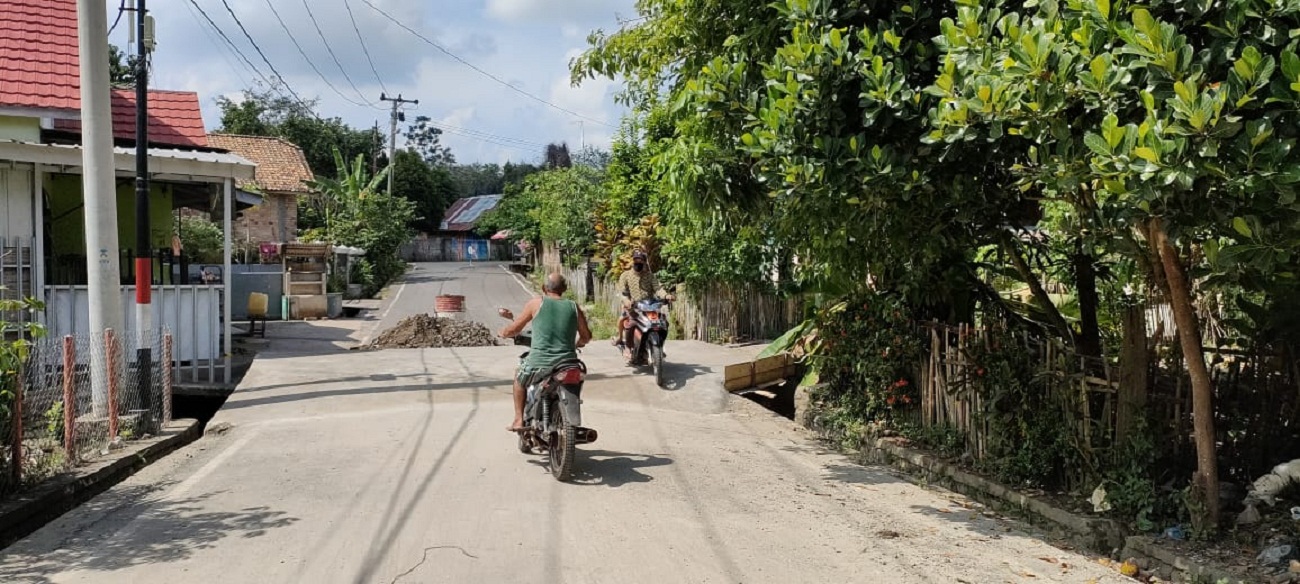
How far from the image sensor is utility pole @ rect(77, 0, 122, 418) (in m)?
7.90

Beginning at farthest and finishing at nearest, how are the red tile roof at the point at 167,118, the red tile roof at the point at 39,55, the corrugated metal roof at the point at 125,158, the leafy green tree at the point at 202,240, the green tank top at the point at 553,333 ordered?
1. the leafy green tree at the point at 202,240
2. the red tile roof at the point at 167,118
3. the red tile roof at the point at 39,55
4. the corrugated metal roof at the point at 125,158
5. the green tank top at the point at 553,333

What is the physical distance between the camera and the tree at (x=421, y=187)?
62.0 meters

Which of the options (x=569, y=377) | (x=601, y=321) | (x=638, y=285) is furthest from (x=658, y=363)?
(x=601, y=321)

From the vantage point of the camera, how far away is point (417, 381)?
11133mm

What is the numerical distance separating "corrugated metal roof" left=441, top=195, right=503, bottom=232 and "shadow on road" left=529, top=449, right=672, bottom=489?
60628 mm

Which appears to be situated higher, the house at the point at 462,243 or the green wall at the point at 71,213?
the house at the point at 462,243

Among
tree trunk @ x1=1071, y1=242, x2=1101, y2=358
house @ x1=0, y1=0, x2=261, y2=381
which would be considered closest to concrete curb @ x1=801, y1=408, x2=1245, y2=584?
tree trunk @ x1=1071, y1=242, x2=1101, y2=358

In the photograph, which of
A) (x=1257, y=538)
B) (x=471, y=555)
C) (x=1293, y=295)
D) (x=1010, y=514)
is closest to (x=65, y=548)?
(x=471, y=555)

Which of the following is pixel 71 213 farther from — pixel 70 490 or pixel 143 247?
pixel 70 490

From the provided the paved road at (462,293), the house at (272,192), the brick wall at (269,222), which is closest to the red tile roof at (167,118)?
the paved road at (462,293)

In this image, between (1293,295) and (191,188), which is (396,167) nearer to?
(191,188)

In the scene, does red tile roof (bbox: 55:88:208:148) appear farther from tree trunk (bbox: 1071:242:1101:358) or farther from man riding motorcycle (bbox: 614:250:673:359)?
tree trunk (bbox: 1071:242:1101:358)

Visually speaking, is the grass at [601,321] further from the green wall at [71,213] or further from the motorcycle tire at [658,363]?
the green wall at [71,213]

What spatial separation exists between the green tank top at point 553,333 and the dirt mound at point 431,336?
8346mm
